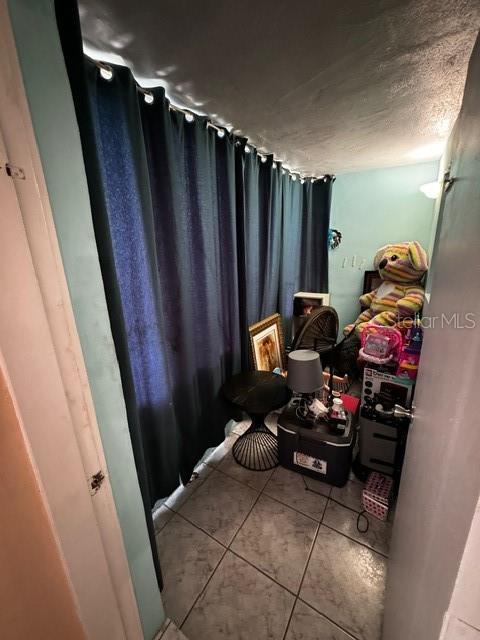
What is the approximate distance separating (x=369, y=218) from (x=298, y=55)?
7.04ft

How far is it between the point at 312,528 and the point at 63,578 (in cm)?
120

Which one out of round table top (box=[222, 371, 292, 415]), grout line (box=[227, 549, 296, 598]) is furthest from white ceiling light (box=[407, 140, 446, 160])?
grout line (box=[227, 549, 296, 598])

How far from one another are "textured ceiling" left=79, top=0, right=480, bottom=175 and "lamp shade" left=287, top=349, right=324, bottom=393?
1.30 metres

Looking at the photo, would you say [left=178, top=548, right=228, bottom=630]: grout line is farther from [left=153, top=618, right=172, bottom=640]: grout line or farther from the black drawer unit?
the black drawer unit

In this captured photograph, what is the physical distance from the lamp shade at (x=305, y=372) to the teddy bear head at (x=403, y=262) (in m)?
1.43

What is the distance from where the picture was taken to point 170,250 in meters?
1.30

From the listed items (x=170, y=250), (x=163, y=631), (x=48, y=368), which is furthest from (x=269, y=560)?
(x=170, y=250)

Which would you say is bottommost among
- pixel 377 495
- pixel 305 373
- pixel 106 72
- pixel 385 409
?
pixel 377 495

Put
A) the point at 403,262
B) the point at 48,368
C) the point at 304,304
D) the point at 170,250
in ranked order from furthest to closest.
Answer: the point at 304,304
the point at 403,262
the point at 170,250
the point at 48,368

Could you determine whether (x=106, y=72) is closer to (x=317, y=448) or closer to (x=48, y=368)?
(x=48, y=368)

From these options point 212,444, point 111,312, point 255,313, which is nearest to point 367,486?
point 212,444

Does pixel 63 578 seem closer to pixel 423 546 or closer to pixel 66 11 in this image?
pixel 423 546

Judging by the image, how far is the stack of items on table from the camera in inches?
56.4

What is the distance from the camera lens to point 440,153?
81.5 inches
